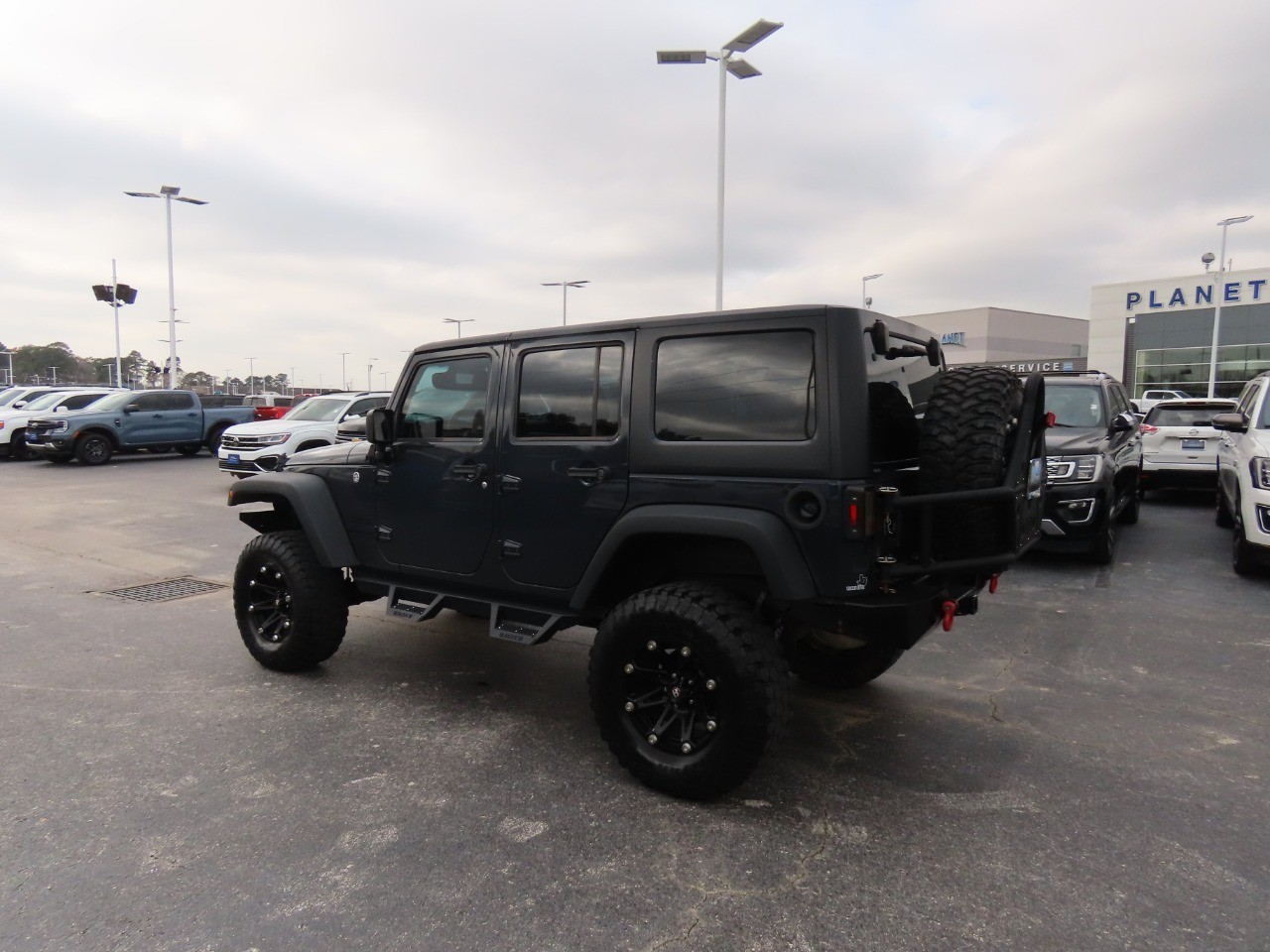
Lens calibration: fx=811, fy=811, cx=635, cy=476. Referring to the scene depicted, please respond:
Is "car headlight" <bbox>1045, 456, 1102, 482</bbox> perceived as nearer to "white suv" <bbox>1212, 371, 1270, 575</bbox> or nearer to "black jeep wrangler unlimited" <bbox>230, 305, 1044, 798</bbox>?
"white suv" <bbox>1212, 371, 1270, 575</bbox>

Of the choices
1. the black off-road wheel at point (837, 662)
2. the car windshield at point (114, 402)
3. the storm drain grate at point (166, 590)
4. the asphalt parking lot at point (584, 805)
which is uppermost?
the car windshield at point (114, 402)

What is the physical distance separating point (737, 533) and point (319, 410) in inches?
556

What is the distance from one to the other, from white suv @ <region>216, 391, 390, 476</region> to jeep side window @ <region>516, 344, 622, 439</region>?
10042mm

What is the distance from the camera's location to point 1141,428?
36.1ft

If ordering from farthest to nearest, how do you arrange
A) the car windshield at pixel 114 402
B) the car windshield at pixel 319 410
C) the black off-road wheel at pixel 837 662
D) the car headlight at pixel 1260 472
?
the car windshield at pixel 114 402
the car windshield at pixel 319 410
the car headlight at pixel 1260 472
the black off-road wheel at pixel 837 662

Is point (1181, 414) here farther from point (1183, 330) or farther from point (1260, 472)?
point (1183, 330)

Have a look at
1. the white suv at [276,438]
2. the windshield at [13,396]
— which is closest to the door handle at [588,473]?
the white suv at [276,438]

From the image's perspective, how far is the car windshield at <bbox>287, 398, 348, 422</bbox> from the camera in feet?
50.0

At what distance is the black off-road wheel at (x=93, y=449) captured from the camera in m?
18.1

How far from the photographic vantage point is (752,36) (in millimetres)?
16078

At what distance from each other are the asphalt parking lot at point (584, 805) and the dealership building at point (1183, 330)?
4292 cm

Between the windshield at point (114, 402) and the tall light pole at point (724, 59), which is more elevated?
the tall light pole at point (724, 59)

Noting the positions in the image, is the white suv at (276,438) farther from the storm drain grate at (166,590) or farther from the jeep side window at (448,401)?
the jeep side window at (448,401)

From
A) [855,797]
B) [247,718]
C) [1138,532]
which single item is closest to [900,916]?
[855,797]
